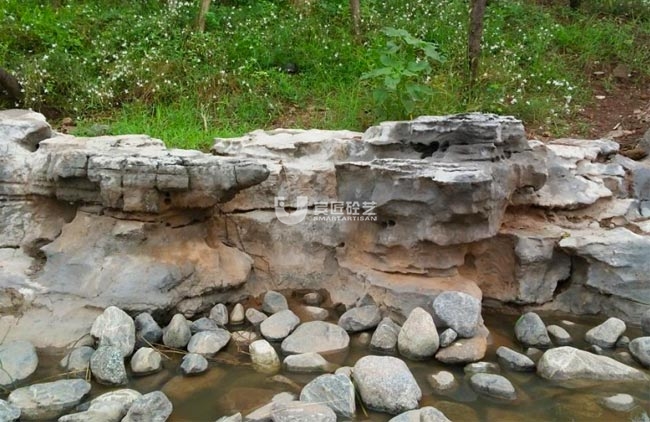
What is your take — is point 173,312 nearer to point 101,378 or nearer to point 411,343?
point 101,378

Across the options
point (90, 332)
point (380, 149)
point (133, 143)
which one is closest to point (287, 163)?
point (380, 149)

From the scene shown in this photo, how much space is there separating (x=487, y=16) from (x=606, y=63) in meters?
1.58

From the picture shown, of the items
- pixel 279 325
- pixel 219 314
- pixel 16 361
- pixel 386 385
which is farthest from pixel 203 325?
pixel 386 385

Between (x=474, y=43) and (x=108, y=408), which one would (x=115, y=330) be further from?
(x=474, y=43)

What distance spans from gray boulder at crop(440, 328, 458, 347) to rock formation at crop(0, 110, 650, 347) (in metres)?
0.29

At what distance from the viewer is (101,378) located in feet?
9.39

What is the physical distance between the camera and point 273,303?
3645 mm

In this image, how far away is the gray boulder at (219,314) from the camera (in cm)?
347

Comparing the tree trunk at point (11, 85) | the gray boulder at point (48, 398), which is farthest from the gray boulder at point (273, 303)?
the tree trunk at point (11, 85)

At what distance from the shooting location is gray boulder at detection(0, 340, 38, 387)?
2.87 meters

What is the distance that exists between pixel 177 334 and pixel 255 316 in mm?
507

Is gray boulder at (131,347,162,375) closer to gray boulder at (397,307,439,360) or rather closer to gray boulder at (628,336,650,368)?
gray boulder at (397,307,439,360)

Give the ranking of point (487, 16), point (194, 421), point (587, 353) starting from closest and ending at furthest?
Result: point (194, 421) < point (587, 353) < point (487, 16)

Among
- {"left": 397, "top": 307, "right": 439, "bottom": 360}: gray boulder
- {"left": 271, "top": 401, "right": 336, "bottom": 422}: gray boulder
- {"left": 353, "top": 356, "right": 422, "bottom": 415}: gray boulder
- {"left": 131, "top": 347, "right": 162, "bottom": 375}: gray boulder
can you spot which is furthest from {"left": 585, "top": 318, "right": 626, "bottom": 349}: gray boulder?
{"left": 131, "top": 347, "right": 162, "bottom": 375}: gray boulder
